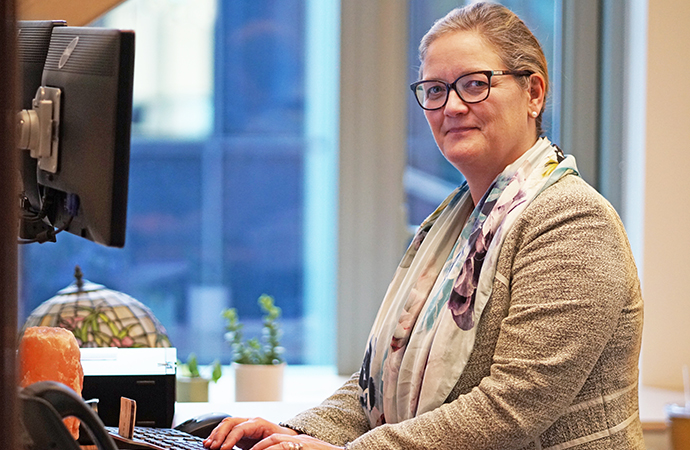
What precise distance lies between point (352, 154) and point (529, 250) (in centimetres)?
157

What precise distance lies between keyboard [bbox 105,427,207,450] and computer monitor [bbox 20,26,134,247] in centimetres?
25

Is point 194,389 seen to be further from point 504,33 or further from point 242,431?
point 504,33

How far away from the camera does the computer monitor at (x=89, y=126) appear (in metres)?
0.94

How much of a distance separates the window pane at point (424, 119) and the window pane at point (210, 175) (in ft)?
1.01

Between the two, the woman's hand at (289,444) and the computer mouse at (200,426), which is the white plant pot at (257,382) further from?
the woman's hand at (289,444)

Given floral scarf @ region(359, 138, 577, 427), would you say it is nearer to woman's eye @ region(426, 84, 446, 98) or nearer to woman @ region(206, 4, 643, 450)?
woman @ region(206, 4, 643, 450)

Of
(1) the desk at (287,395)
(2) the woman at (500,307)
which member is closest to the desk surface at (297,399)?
(1) the desk at (287,395)

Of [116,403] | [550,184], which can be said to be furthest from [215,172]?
[550,184]

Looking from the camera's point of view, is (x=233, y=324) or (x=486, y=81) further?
(x=233, y=324)

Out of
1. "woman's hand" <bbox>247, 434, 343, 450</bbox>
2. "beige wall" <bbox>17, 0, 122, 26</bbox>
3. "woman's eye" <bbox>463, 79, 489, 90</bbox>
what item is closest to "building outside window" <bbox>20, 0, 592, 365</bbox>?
"beige wall" <bbox>17, 0, 122, 26</bbox>

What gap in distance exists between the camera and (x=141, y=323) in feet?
6.03

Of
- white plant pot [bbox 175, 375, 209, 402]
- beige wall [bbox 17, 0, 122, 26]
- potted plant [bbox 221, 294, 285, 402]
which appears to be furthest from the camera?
potted plant [bbox 221, 294, 285, 402]

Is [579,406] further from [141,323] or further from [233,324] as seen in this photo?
[233,324]

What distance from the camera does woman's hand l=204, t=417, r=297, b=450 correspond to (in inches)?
46.4
